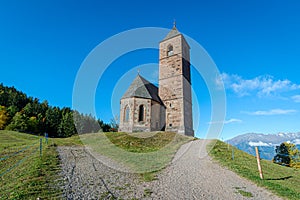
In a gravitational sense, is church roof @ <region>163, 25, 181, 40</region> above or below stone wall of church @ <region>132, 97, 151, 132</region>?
above

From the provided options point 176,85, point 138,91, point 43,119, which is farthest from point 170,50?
point 43,119

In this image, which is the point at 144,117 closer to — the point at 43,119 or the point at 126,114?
the point at 126,114

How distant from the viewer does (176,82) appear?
27109mm

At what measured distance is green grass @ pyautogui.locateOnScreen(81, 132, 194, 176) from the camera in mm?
9564

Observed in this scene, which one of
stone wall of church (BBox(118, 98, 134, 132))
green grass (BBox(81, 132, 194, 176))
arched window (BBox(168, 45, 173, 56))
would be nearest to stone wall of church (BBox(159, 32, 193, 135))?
arched window (BBox(168, 45, 173, 56))

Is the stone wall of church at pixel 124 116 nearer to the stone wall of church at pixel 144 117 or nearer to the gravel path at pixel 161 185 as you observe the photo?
the stone wall of church at pixel 144 117

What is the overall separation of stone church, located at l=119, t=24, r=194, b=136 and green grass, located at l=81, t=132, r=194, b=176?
4154 mm

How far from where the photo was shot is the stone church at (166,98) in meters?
23.9

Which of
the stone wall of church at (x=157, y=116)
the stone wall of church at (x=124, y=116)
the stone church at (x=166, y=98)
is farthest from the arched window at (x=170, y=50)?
the stone wall of church at (x=124, y=116)

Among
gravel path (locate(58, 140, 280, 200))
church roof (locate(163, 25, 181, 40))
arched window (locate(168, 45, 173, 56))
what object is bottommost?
gravel path (locate(58, 140, 280, 200))

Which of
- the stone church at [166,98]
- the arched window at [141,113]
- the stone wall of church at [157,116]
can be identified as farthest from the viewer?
the stone wall of church at [157,116]

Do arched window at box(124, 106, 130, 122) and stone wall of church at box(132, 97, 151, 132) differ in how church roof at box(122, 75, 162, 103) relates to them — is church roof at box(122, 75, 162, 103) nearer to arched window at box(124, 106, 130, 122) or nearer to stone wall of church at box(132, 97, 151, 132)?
stone wall of church at box(132, 97, 151, 132)

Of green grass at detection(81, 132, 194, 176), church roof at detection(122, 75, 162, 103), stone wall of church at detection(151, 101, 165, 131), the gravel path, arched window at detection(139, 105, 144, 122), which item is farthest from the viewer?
stone wall of church at detection(151, 101, 165, 131)

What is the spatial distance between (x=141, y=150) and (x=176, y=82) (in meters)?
15.1
